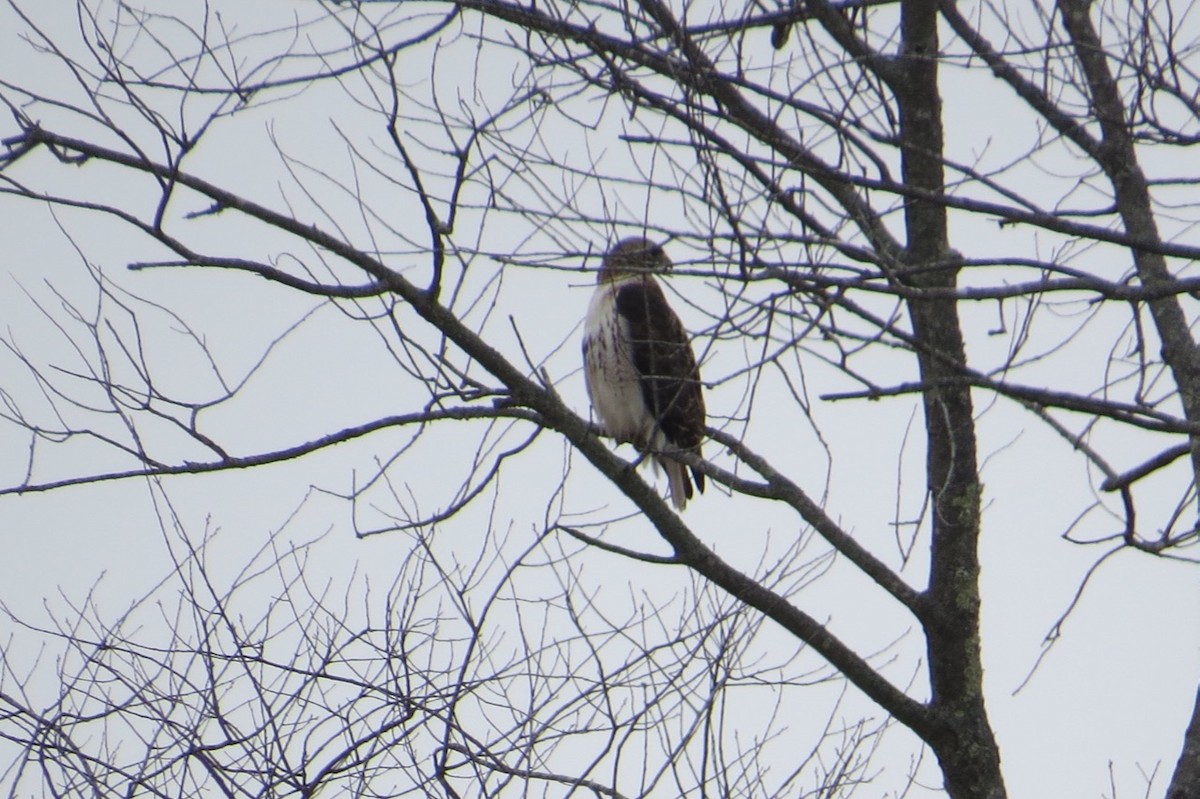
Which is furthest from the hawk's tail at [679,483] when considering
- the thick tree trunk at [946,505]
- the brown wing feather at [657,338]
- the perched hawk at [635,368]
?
the thick tree trunk at [946,505]

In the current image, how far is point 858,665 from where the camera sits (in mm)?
3055

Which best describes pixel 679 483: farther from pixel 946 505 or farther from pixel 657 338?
pixel 946 505

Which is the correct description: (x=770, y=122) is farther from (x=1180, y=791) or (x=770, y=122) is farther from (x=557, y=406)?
(x=1180, y=791)

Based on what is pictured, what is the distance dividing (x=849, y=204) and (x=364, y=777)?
6.01 ft

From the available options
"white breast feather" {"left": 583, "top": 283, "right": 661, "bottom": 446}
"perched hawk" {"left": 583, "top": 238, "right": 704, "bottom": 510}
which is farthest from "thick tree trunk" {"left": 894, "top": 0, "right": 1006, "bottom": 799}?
"white breast feather" {"left": 583, "top": 283, "right": 661, "bottom": 446}

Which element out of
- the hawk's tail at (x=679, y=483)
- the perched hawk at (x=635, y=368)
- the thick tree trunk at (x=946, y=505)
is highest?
the perched hawk at (x=635, y=368)

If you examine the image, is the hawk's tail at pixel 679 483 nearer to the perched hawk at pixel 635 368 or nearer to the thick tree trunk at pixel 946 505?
the perched hawk at pixel 635 368

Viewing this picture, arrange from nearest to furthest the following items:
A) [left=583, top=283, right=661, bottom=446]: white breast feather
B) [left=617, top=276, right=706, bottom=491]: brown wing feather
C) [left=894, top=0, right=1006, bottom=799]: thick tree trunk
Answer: [left=894, top=0, right=1006, bottom=799]: thick tree trunk < [left=617, top=276, right=706, bottom=491]: brown wing feather < [left=583, top=283, right=661, bottom=446]: white breast feather

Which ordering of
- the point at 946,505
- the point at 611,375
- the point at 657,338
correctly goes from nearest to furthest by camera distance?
the point at 946,505 < the point at 657,338 < the point at 611,375

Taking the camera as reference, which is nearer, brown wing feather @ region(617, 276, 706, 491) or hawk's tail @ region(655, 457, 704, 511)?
Answer: brown wing feather @ region(617, 276, 706, 491)

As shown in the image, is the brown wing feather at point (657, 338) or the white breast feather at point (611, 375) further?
the white breast feather at point (611, 375)

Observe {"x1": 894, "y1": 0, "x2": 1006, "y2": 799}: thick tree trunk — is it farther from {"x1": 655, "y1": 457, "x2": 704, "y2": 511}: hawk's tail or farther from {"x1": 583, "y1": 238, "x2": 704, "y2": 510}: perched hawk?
A: {"x1": 655, "y1": 457, "x2": 704, "y2": 511}: hawk's tail

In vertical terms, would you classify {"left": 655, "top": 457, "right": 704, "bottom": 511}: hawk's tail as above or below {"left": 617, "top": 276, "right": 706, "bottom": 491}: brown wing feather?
below

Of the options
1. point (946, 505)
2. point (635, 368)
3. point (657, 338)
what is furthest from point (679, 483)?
point (946, 505)
